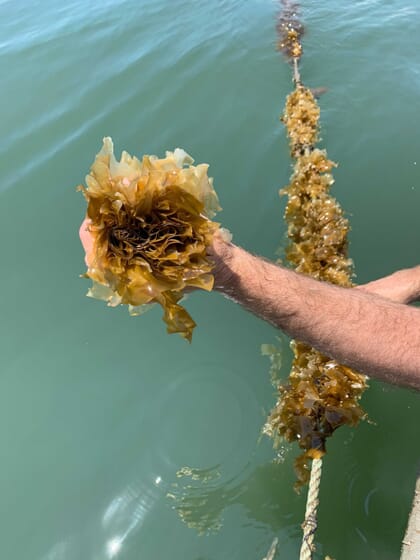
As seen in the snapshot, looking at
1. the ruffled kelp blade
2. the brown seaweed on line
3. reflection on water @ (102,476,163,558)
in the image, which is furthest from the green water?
the ruffled kelp blade

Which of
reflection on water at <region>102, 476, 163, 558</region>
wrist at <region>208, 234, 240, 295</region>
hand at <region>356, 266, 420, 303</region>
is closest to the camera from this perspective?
wrist at <region>208, 234, 240, 295</region>

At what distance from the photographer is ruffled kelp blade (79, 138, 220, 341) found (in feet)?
4.60

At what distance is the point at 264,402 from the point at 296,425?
68 centimetres

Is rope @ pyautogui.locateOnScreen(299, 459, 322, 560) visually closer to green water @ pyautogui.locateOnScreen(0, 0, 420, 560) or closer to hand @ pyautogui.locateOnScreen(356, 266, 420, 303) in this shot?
green water @ pyautogui.locateOnScreen(0, 0, 420, 560)

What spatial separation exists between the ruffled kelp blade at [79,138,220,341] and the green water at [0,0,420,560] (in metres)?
2.16

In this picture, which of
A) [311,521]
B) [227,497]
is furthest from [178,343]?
[311,521]

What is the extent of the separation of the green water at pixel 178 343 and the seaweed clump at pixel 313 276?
430 mm

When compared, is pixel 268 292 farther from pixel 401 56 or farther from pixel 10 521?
pixel 401 56

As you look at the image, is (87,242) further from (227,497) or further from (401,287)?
(401,287)

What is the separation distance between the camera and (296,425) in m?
2.75

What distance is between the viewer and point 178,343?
3789mm

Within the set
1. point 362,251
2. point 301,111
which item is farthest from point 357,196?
point 301,111

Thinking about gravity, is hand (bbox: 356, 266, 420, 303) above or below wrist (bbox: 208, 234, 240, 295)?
below

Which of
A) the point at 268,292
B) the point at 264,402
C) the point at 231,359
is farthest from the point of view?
the point at 231,359
